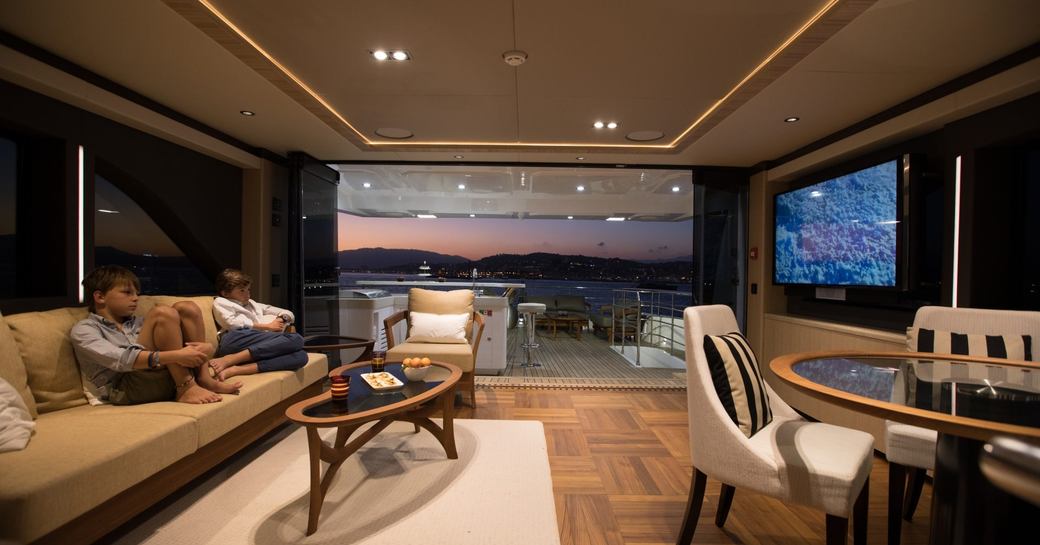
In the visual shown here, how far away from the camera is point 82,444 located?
1.67 meters

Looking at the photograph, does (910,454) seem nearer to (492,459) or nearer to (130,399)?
(492,459)

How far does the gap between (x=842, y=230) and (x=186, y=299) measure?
4.81 m

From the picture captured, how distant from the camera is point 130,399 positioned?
2.20 metres

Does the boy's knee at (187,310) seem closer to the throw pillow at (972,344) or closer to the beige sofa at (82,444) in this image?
the beige sofa at (82,444)

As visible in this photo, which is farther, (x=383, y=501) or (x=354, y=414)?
(x=383, y=501)

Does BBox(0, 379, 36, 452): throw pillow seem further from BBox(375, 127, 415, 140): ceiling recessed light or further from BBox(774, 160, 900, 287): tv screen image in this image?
BBox(774, 160, 900, 287): tv screen image

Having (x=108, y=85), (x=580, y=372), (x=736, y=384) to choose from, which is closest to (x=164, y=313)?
(x=108, y=85)

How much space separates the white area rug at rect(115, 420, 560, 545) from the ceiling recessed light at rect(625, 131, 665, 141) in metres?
2.57

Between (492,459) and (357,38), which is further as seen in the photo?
(492,459)

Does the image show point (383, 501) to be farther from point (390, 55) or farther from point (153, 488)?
point (390, 55)

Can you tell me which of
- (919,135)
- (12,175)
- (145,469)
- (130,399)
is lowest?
(145,469)

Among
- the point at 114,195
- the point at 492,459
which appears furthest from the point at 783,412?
the point at 114,195

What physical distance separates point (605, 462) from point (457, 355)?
4.82 ft

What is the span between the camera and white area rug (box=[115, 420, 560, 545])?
1.92 meters
